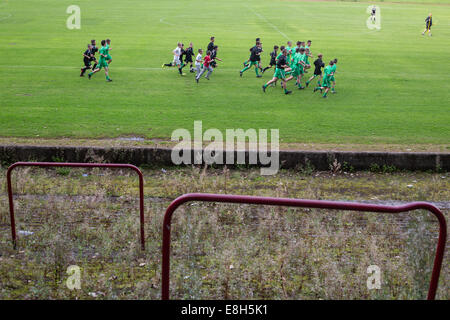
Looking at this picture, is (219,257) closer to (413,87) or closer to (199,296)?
(199,296)

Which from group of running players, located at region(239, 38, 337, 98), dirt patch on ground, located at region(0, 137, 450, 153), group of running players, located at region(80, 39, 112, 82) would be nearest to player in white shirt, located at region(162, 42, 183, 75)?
group of running players, located at region(239, 38, 337, 98)

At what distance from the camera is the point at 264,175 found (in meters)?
10.1

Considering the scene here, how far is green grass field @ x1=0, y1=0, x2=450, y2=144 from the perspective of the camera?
13.0 metres

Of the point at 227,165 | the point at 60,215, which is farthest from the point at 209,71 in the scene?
the point at 60,215

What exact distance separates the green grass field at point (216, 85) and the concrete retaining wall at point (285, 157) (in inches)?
65.4

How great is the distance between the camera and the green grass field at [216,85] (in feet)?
42.7

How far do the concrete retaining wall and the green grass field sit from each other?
1662 mm

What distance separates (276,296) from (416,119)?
33.7 feet

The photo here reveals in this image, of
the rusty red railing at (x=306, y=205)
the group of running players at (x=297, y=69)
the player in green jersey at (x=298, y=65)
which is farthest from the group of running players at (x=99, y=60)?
Answer: the rusty red railing at (x=306, y=205)

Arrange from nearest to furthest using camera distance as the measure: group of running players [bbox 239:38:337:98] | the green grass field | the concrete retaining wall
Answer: the concrete retaining wall < the green grass field < group of running players [bbox 239:38:337:98]

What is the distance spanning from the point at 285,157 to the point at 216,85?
8208mm

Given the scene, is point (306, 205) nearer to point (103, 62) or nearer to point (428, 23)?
point (103, 62)

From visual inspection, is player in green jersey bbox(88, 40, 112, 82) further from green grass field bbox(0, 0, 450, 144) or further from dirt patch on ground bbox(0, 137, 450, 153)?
dirt patch on ground bbox(0, 137, 450, 153)

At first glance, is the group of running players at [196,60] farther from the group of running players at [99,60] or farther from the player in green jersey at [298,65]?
the player in green jersey at [298,65]
